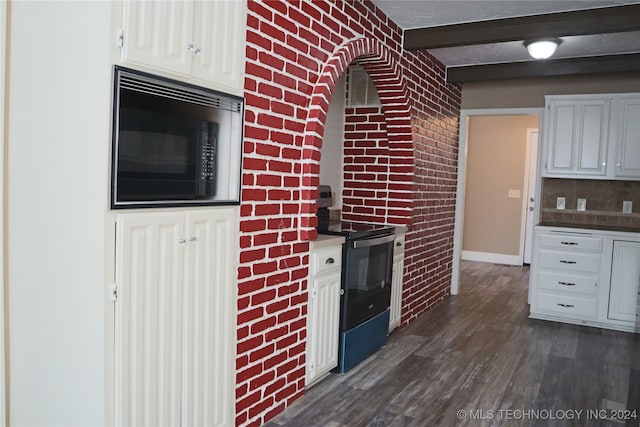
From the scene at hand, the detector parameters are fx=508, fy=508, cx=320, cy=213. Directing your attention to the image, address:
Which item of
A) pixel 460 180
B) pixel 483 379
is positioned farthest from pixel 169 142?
pixel 460 180

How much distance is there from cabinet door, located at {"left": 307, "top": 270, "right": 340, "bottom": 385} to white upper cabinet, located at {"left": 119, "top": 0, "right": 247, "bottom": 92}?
127 centimetres

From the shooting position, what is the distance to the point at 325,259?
2916mm

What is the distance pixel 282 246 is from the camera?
8.37ft

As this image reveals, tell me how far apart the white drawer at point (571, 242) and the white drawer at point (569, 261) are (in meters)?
0.05

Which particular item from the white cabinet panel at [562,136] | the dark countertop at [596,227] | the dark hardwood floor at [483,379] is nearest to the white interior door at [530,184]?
the dark countertop at [596,227]

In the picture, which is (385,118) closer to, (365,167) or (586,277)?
(365,167)

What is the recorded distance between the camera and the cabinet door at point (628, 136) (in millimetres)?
4551

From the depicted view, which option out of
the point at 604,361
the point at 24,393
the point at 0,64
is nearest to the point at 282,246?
the point at 24,393

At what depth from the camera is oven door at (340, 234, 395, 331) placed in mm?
3131

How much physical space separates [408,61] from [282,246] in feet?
7.28

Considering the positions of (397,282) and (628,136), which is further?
(628,136)

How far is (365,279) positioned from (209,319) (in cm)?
146

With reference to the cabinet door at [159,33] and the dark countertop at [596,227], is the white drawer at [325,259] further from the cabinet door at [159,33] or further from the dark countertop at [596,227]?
the dark countertop at [596,227]

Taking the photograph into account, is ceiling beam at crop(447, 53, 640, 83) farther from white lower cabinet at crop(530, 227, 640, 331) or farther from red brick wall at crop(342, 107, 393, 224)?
white lower cabinet at crop(530, 227, 640, 331)
